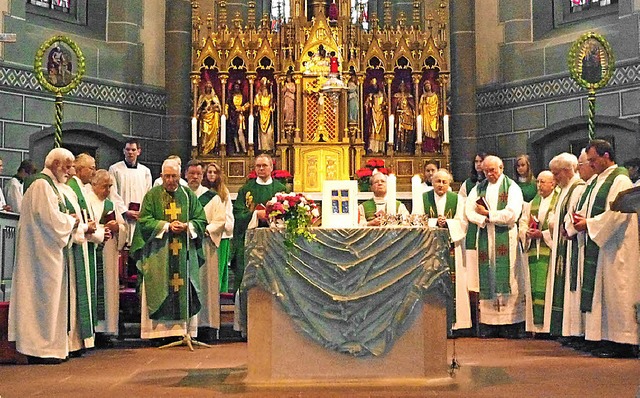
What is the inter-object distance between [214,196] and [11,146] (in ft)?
13.1

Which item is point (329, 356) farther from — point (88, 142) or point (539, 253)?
point (88, 142)

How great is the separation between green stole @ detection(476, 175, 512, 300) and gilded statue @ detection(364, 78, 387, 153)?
380 cm

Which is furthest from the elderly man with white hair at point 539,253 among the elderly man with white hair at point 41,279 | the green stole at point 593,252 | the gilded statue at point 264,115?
the gilded statue at point 264,115

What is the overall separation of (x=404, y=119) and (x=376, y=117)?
1.30 feet

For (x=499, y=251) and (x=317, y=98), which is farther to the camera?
(x=317, y=98)

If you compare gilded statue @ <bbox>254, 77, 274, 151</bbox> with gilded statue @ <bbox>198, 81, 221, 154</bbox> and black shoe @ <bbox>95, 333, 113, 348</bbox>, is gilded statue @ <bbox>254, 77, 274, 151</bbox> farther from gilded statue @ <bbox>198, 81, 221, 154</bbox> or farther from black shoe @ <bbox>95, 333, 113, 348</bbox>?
black shoe @ <bbox>95, 333, 113, 348</bbox>

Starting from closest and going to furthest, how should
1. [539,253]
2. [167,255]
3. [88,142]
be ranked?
[167,255] → [539,253] → [88,142]

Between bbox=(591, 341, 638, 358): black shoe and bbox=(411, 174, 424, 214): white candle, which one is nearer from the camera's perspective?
bbox=(411, 174, 424, 214): white candle

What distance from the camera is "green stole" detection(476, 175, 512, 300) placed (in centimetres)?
1004

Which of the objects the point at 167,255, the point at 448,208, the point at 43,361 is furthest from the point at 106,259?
the point at 448,208

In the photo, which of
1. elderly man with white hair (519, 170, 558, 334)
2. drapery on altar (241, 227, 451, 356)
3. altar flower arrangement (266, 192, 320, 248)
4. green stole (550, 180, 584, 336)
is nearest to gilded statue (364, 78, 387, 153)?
elderly man with white hair (519, 170, 558, 334)

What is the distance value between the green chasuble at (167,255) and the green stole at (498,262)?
2.92 metres

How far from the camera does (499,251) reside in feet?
33.0

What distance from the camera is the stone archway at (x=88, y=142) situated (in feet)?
43.9
